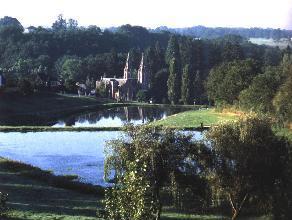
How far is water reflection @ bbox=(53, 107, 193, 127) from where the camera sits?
8838 centimetres

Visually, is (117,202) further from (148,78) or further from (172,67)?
(148,78)

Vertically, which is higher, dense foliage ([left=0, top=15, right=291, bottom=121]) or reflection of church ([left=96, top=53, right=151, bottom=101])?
dense foliage ([left=0, top=15, right=291, bottom=121])

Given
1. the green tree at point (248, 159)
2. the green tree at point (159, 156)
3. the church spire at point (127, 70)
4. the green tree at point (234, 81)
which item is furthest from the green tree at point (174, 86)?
the green tree at point (159, 156)

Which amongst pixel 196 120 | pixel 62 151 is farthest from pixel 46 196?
pixel 196 120

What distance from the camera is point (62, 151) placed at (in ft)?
177

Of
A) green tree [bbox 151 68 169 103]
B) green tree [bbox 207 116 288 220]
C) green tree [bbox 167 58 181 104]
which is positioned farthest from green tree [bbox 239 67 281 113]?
green tree [bbox 151 68 169 103]

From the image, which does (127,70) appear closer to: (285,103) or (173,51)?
(173,51)

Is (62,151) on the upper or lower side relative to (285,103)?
lower

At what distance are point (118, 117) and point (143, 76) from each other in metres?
63.1

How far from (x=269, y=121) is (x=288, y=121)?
144 feet

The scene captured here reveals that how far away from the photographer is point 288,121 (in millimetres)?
69062

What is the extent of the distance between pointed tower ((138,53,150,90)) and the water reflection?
129ft

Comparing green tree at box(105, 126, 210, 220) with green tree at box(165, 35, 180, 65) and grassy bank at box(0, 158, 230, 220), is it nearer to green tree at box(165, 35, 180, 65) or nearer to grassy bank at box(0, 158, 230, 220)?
grassy bank at box(0, 158, 230, 220)

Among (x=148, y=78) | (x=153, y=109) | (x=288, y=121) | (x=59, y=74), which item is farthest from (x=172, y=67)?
(x=288, y=121)
